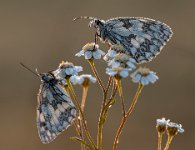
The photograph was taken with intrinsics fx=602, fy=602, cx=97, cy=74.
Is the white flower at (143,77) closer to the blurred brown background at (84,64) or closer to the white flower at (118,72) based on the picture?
the white flower at (118,72)

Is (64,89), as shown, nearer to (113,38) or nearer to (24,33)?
(113,38)

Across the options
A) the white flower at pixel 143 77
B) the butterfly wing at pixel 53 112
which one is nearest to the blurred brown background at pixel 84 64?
the butterfly wing at pixel 53 112

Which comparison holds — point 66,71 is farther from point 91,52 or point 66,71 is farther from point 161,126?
point 161,126

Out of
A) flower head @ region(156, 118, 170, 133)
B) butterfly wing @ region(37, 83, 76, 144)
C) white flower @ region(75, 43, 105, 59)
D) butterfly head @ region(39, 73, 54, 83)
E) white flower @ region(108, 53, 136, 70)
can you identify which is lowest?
flower head @ region(156, 118, 170, 133)

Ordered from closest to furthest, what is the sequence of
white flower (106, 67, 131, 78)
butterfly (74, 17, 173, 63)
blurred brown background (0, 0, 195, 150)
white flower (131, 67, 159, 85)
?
white flower (106, 67, 131, 78), white flower (131, 67, 159, 85), butterfly (74, 17, 173, 63), blurred brown background (0, 0, 195, 150)

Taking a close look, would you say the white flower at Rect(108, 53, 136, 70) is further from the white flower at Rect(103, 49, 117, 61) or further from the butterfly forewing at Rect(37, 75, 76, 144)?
the butterfly forewing at Rect(37, 75, 76, 144)

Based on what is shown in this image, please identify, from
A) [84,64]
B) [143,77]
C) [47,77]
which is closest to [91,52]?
[47,77]

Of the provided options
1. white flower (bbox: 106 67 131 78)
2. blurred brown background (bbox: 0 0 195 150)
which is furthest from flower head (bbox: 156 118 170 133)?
blurred brown background (bbox: 0 0 195 150)
